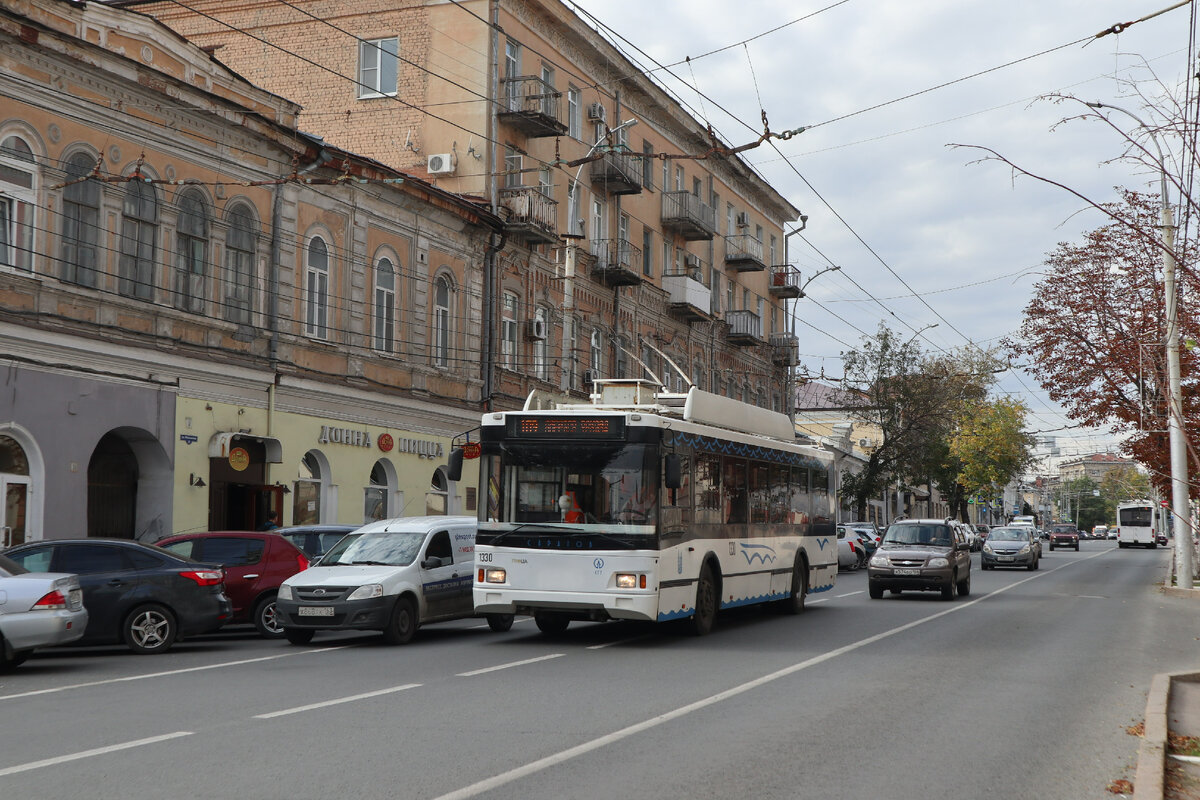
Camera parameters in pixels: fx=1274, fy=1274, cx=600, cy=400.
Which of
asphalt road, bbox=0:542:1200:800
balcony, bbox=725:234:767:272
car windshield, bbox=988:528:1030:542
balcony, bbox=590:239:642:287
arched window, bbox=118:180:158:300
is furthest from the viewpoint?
balcony, bbox=725:234:767:272

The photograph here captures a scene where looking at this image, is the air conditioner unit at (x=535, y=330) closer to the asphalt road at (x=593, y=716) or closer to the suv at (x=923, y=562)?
the suv at (x=923, y=562)

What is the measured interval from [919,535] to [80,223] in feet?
58.3

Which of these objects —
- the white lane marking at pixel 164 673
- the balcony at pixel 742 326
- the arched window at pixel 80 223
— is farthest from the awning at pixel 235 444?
the balcony at pixel 742 326

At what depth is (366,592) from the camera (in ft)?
53.3

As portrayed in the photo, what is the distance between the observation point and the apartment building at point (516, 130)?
34.4 meters

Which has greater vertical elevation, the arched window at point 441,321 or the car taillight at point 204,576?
the arched window at point 441,321

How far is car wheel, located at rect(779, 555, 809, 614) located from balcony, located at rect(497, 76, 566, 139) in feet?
54.0

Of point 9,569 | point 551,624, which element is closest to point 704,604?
point 551,624

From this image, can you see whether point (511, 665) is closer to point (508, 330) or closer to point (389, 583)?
point (389, 583)

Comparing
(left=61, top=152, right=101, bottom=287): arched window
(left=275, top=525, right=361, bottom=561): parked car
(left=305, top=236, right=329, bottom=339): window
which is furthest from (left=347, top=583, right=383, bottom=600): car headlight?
(left=305, top=236, right=329, bottom=339): window

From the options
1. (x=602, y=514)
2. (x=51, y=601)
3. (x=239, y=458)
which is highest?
(x=239, y=458)

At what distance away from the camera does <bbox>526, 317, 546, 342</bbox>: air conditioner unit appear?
35844 millimetres

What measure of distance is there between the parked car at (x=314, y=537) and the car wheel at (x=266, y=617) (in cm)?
219

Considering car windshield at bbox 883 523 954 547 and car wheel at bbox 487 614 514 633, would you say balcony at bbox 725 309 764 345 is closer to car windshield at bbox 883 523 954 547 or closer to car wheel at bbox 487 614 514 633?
car windshield at bbox 883 523 954 547
